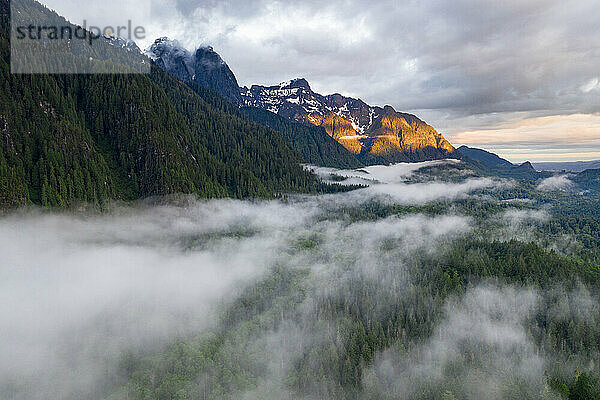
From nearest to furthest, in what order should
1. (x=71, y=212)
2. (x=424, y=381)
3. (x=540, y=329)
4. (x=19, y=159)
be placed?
(x=424, y=381) → (x=540, y=329) → (x=19, y=159) → (x=71, y=212)

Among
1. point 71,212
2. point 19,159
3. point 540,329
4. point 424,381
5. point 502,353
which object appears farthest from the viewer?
point 71,212

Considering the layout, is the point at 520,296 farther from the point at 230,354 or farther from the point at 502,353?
the point at 230,354

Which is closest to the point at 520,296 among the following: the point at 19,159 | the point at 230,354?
the point at 230,354

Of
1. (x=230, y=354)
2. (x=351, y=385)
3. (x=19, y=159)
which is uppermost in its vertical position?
(x=19, y=159)

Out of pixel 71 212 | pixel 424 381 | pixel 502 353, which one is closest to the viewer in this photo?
pixel 424 381

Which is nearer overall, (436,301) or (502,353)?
(502,353)

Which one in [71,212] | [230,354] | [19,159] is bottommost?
[230,354]

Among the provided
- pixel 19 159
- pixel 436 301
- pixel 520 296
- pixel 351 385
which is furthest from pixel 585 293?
pixel 19 159

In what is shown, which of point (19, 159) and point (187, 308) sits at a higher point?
point (19, 159)

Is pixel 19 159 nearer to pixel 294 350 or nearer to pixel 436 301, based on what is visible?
pixel 294 350
